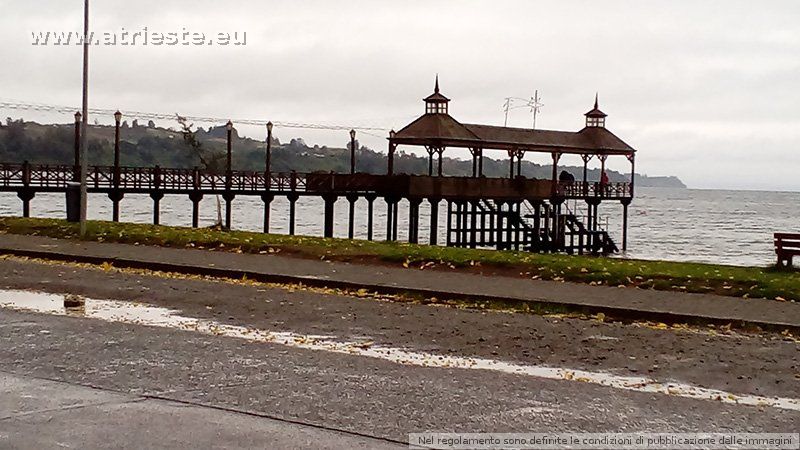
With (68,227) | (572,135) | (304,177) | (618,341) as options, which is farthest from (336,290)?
(572,135)

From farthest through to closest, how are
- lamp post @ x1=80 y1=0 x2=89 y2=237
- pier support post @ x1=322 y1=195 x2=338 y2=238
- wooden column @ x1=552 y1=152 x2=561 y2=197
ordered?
wooden column @ x1=552 y1=152 x2=561 y2=197 < pier support post @ x1=322 y1=195 x2=338 y2=238 < lamp post @ x1=80 y1=0 x2=89 y2=237

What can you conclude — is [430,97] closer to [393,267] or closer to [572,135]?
[572,135]

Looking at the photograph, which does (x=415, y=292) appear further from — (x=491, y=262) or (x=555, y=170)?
(x=555, y=170)

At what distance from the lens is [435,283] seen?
54.7 ft

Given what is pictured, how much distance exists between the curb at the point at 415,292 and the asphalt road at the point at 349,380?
0.72 m

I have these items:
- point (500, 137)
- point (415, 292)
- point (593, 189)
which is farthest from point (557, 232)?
point (415, 292)

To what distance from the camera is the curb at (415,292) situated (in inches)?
A: 524

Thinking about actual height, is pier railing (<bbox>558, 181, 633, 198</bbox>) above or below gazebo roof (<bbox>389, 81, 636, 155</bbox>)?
below

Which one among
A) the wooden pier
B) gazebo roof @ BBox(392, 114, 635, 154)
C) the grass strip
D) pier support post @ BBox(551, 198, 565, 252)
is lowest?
pier support post @ BBox(551, 198, 565, 252)

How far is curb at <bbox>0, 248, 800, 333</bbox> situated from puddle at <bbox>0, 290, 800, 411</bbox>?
3.78 meters

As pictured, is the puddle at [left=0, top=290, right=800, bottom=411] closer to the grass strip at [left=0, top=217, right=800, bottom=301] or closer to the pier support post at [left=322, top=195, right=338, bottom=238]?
the grass strip at [left=0, top=217, right=800, bottom=301]

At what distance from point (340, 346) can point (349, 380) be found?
1.85 m

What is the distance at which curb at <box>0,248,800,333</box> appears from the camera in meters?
13.3

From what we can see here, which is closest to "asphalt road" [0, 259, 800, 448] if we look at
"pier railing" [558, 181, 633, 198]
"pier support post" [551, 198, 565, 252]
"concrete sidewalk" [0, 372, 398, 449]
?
"concrete sidewalk" [0, 372, 398, 449]
